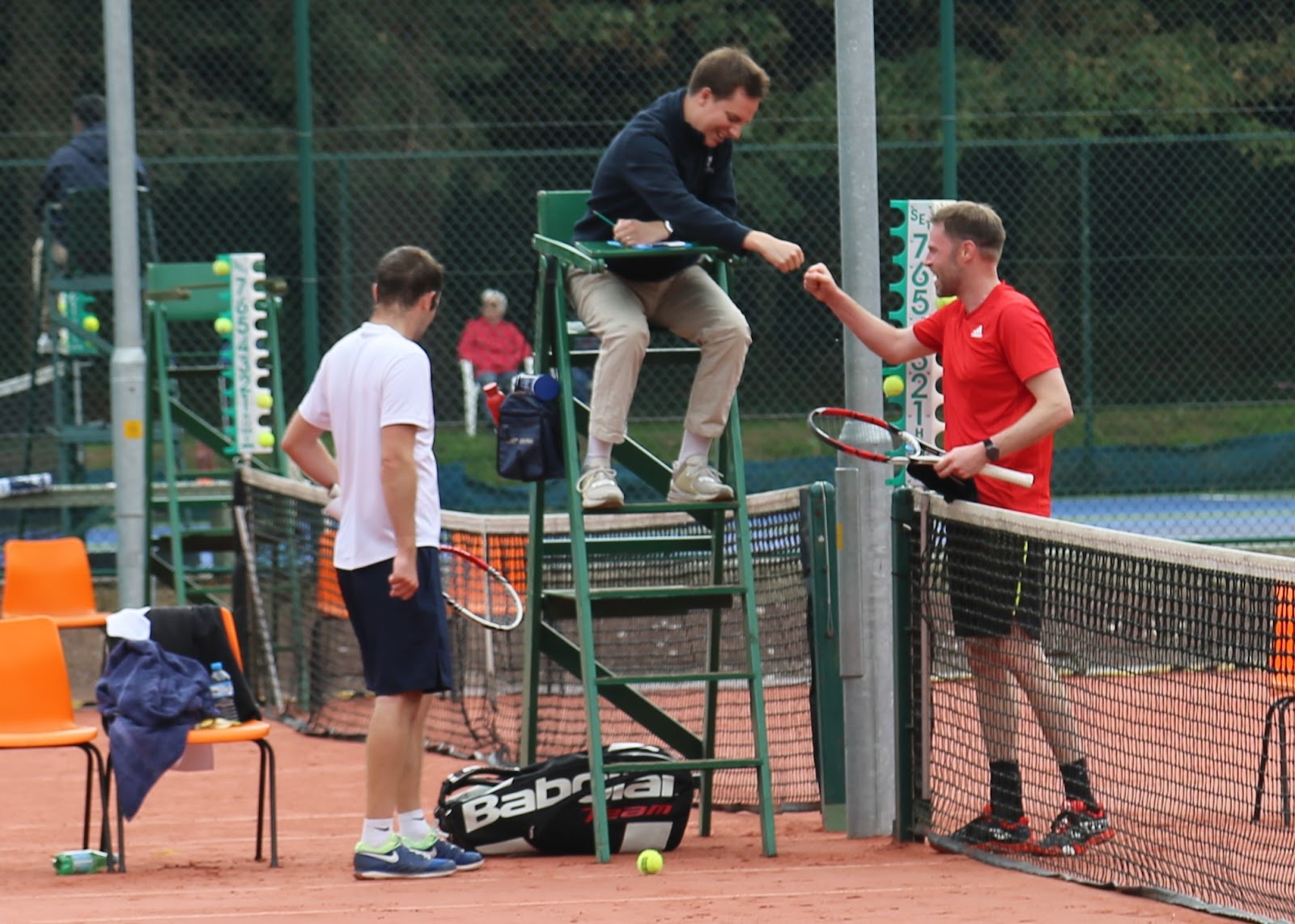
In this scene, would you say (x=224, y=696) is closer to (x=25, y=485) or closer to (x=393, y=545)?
(x=393, y=545)

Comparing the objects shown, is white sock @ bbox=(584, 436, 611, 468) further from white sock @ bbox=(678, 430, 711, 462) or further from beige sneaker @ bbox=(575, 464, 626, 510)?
white sock @ bbox=(678, 430, 711, 462)

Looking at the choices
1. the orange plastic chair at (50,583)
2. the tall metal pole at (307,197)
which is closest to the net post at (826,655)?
the orange plastic chair at (50,583)

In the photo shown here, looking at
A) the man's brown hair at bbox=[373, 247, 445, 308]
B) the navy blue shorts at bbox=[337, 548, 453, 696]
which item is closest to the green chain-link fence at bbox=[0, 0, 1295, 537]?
the man's brown hair at bbox=[373, 247, 445, 308]

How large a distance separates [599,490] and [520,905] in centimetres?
148

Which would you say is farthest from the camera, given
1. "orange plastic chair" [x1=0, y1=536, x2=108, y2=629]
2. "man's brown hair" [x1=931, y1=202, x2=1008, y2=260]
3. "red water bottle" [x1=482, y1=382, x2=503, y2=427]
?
"orange plastic chair" [x1=0, y1=536, x2=108, y2=629]

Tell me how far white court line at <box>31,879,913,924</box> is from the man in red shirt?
72 cm

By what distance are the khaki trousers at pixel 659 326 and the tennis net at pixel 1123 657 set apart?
0.70m

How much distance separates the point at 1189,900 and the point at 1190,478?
7694mm

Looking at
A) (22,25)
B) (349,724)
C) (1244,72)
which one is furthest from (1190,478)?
(22,25)

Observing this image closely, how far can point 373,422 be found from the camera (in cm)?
645

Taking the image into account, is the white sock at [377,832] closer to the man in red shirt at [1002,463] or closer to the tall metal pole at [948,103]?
the man in red shirt at [1002,463]

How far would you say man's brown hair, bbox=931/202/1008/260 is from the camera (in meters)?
6.49

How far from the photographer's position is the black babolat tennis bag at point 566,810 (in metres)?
6.83

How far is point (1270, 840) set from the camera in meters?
6.77
